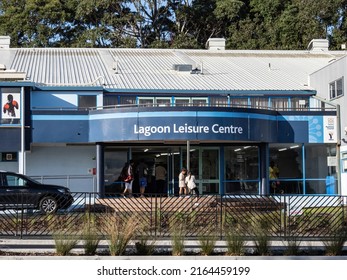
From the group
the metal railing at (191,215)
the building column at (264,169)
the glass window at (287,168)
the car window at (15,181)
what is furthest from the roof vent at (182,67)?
the metal railing at (191,215)

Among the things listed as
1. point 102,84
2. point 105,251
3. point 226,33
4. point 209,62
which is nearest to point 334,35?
point 226,33

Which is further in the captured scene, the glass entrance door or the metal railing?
the glass entrance door

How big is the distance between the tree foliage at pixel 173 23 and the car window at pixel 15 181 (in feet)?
101

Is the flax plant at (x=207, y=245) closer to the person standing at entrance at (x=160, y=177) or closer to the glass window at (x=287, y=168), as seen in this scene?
the person standing at entrance at (x=160, y=177)

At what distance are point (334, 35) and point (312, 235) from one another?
40641 mm

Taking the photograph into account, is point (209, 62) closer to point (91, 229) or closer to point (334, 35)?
point (334, 35)

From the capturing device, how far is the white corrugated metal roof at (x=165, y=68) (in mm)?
34156

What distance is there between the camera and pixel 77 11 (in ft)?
182

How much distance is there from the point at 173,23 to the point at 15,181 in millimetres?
36099

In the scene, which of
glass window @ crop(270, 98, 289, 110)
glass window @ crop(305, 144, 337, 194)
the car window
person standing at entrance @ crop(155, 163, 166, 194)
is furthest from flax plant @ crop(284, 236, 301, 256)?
glass window @ crop(270, 98, 289, 110)

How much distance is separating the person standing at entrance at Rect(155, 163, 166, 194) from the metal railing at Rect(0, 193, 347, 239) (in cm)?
1314

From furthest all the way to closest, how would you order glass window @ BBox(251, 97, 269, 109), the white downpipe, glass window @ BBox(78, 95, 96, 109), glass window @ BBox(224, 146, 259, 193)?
glass window @ BBox(251, 97, 269, 109)
glass window @ BBox(78, 95, 96, 109)
glass window @ BBox(224, 146, 259, 193)
the white downpipe

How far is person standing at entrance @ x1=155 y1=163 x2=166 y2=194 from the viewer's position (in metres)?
30.5

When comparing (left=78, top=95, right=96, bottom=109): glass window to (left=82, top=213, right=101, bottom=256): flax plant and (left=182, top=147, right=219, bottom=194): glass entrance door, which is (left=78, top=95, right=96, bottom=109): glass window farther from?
(left=82, top=213, right=101, bottom=256): flax plant
